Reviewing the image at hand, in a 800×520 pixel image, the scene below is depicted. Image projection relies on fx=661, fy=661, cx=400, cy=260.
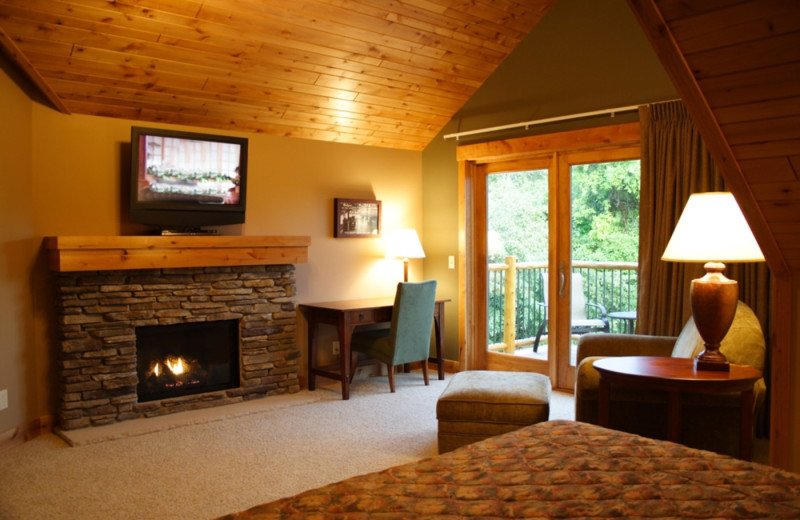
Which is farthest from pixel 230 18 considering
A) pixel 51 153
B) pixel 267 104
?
pixel 51 153

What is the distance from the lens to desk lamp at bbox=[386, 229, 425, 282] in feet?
19.2

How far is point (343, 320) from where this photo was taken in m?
5.09

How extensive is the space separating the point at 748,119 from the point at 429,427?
9.21 feet

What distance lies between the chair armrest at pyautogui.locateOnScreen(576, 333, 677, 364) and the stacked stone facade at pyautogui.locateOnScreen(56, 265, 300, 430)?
233 cm

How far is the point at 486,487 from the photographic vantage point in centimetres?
170

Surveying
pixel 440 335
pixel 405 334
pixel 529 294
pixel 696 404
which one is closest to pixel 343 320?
pixel 405 334

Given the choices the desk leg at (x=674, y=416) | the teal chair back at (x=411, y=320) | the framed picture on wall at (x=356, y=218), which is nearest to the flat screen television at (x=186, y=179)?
the framed picture on wall at (x=356, y=218)

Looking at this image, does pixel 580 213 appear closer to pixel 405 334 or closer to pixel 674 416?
pixel 405 334

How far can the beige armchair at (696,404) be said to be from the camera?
323 centimetres

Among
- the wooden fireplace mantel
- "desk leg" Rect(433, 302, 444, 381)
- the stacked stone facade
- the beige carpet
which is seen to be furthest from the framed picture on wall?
the beige carpet

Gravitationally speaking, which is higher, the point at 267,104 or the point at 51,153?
the point at 267,104

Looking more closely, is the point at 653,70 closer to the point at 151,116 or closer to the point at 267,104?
the point at 267,104

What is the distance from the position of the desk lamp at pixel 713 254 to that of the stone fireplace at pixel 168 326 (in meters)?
2.98

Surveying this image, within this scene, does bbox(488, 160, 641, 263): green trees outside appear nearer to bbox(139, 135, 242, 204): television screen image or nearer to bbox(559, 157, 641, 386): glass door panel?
bbox(559, 157, 641, 386): glass door panel
